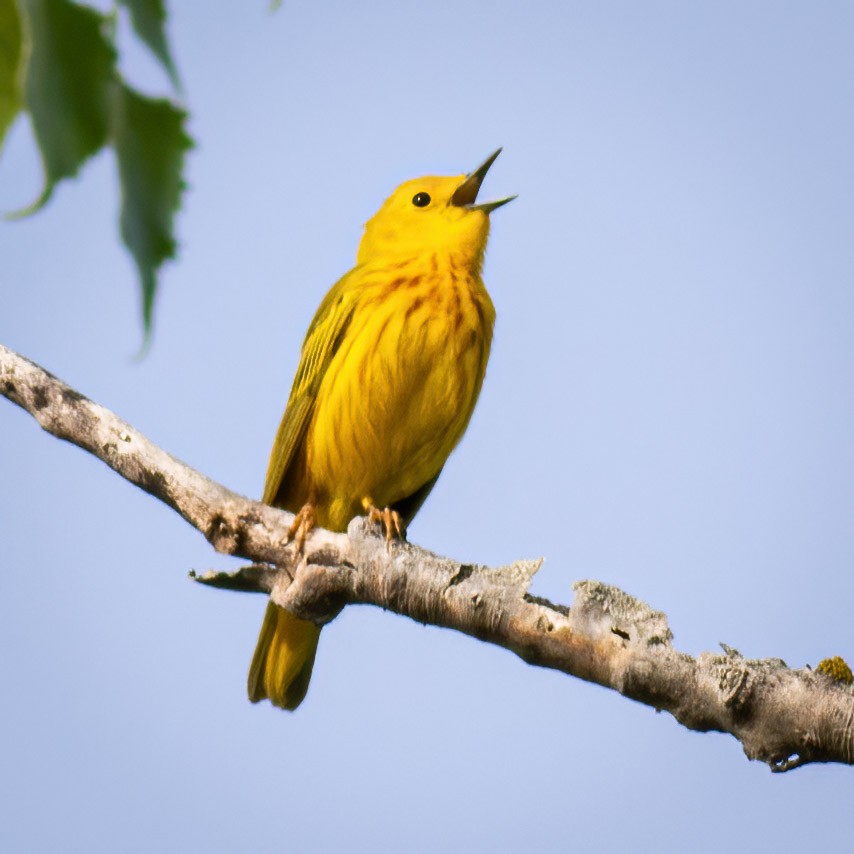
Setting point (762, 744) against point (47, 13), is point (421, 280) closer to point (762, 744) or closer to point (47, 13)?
point (762, 744)

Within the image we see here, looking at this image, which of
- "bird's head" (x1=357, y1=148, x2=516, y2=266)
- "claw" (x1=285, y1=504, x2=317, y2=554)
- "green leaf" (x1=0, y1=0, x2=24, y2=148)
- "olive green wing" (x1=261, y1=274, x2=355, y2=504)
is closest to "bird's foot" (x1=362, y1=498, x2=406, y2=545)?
"olive green wing" (x1=261, y1=274, x2=355, y2=504)

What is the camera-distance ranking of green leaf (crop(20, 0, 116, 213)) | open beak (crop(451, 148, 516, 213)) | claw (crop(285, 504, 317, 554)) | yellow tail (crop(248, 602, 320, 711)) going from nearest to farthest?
green leaf (crop(20, 0, 116, 213)) < claw (crop(285, 504, 317, 554)) < yellow tail (crop(248, 602, 320, 711)) < open beak (crop(451, 148, 516, 213))

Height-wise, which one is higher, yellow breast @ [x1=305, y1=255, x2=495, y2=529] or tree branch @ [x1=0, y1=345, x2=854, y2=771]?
yellow breast @ [x1=305, y1=255, x2=495, y2=529]

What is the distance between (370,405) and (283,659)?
134 centimetres

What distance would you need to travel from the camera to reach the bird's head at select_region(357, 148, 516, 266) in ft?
19.7

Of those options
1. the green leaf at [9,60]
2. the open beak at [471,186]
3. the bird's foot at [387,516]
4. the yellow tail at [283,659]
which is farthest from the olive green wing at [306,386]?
the green leaf at [9,60]

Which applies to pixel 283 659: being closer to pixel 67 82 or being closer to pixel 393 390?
pixel 393 390

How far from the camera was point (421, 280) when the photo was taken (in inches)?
219

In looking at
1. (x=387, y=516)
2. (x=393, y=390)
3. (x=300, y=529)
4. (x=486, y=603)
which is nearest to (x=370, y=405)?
(x=393, y=390)

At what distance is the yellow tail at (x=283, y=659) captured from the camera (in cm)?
536

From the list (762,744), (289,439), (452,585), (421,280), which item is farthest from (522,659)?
(421,280)

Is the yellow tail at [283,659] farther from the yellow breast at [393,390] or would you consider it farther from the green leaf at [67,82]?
the green leaf at [67,82]

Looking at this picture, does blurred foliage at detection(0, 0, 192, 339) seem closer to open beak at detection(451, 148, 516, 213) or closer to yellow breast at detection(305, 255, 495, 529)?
yellow breast at detection(305, 255, 495, 529)

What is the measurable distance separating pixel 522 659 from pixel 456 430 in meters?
2.23
